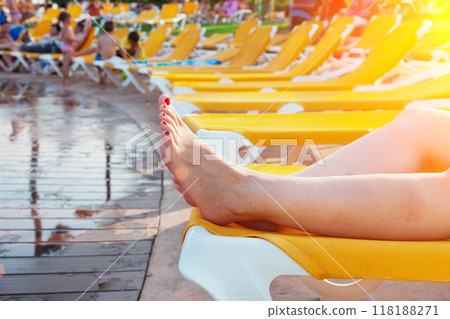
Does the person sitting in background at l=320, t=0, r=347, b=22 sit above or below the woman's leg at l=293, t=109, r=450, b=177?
above

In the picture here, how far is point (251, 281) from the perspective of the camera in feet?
3.56

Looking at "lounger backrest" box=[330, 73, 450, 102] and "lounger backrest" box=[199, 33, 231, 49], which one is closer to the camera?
"lounger backrest" box=[330, 73, 450, 102]

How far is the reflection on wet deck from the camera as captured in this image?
5.64ft

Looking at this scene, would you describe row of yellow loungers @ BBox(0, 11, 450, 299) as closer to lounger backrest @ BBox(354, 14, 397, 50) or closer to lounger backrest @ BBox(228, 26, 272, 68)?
lounger backrest @ BBox(354, 14, 397, 50)

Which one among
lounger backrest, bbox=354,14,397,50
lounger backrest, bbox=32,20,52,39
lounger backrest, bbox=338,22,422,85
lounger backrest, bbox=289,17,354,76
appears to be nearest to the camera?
lounger backrest, bbox=338,22,422,85

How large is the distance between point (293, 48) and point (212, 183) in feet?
14.6

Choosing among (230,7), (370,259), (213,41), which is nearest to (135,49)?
(213,41)

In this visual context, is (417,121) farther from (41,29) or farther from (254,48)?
(41,29)

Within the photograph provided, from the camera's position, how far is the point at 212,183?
49.5 inches

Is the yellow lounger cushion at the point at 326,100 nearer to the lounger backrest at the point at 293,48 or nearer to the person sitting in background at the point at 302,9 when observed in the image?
the lounger backrest at the point at 293,48

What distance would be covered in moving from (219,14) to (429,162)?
22.7 m

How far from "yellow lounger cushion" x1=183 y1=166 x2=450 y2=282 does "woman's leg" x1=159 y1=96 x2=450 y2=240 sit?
82mm

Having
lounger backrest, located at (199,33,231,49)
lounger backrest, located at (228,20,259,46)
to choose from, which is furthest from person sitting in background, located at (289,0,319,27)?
lounger backrest, located at (228,20,259,46)
